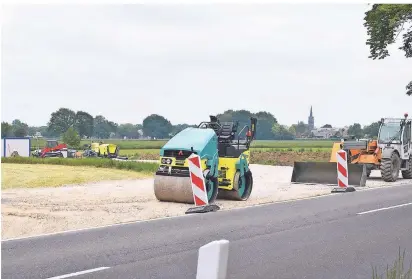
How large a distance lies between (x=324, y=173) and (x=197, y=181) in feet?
31.3

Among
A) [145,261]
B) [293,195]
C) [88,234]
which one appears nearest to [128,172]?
[293,195]

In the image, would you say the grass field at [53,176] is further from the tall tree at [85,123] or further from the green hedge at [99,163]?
the tall tree at [85,123]

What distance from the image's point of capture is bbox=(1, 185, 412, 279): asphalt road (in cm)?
779

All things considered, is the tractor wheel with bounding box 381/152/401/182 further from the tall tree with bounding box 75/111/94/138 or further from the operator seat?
the tall tree with bounding box 75/111/94/138

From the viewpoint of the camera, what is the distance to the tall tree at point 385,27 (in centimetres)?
3409

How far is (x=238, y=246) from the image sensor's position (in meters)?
9.52

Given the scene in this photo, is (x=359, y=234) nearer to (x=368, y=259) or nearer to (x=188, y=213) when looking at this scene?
(x=368, y=259)

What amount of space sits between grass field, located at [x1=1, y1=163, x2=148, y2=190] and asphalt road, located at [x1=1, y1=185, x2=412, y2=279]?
9.53 metres

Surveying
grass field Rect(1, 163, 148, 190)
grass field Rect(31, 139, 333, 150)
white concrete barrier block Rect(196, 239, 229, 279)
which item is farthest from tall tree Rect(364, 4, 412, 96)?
white concrete barrier block Rect(196, 239, 229, 279)

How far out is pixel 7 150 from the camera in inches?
1735

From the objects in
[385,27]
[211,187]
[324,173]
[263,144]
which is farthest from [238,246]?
[263,144]

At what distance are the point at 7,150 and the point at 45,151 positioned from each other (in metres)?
2.94

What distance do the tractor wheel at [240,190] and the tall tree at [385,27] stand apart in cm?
2010

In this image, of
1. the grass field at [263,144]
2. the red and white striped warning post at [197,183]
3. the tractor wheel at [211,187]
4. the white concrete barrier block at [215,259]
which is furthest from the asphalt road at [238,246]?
the grass field at [263,144]
